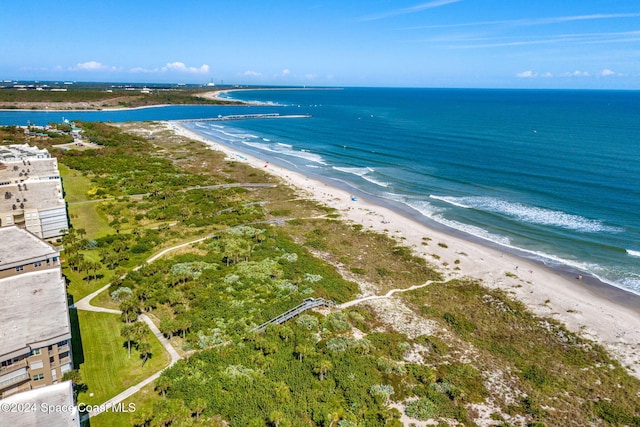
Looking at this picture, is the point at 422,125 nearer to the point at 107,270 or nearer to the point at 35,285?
the point at 107,270

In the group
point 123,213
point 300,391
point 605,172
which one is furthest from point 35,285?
point 605,172

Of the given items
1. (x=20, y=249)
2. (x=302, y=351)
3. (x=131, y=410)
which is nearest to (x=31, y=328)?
(x=131, y=410)

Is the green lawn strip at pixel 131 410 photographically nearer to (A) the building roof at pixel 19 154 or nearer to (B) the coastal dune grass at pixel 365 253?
(B) the coastal dune grass at pixel 365 253

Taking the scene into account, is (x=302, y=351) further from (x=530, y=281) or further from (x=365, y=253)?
(x=530, y=281)

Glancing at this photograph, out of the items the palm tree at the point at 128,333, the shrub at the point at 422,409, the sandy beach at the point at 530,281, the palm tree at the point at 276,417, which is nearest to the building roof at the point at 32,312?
the palm tree at the point at 128,333

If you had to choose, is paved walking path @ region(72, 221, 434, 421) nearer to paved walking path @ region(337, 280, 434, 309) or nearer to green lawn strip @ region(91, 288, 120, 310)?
paved walking path @ region(337, 280, 434, 309)

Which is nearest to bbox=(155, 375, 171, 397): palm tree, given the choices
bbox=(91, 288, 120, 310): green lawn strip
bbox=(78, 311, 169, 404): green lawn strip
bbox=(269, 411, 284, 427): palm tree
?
bbox=(78, 311, 169, 404): green lawn strip
